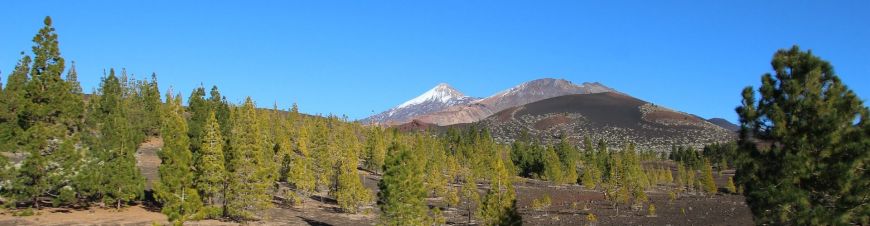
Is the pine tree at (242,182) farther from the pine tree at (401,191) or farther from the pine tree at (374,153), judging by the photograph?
the pine tree at (374,153)

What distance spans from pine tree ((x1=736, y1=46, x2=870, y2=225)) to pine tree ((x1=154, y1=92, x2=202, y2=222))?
35.2 meters

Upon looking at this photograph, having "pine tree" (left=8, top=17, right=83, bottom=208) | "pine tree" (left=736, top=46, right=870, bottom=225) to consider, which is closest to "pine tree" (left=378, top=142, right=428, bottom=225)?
"pine tree" (left=8, top=17, right=83, bottom=208)

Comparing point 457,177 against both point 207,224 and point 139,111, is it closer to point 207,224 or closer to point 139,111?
point 139,111

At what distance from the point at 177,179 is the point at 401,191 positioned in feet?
50.1

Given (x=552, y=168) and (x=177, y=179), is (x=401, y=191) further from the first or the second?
(x=552, y=168)

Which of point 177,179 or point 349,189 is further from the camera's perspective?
point 349,189

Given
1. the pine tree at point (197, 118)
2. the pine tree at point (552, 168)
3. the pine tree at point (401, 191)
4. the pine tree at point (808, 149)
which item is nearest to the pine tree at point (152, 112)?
the pine tree at point (197, 118)

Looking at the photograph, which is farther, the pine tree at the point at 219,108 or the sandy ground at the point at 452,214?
the pine tree at the point at 219,108

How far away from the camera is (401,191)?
4484 cm

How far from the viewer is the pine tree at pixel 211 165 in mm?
44656

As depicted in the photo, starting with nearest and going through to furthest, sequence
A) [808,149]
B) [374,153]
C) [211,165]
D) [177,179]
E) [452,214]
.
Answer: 1. [808,149]
2. [177,179]
3. [211,165]
4. [452,214]
5. [374,153]

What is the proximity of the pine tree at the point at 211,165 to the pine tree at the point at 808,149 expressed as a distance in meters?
36.2

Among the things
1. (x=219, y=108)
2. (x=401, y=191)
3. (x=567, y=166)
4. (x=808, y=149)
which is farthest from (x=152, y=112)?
(x=808, y=149)

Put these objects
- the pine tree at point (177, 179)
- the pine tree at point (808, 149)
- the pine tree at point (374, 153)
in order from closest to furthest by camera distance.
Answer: the pine tree at point (808, 149) < the pine tree at point (177, 179) < the pine tree at point (374, 153)
